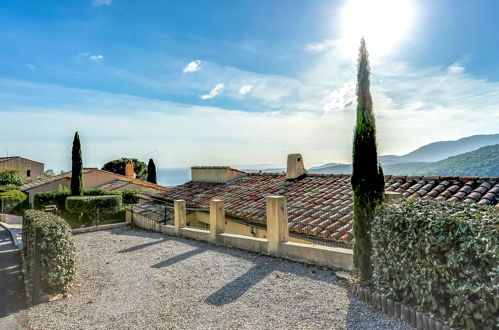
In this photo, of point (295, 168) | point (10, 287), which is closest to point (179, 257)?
point (10, 287)

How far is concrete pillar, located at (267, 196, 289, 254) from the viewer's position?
8289mm

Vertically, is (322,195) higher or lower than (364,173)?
lower

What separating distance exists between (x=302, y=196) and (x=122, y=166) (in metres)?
50.9

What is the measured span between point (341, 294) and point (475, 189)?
742 cm

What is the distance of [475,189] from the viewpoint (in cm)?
1016

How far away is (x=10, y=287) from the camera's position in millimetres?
7527

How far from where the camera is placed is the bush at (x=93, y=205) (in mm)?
19812

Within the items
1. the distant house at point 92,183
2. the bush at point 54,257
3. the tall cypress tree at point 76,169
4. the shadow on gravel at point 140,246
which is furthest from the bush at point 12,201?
the bush at point 54,257

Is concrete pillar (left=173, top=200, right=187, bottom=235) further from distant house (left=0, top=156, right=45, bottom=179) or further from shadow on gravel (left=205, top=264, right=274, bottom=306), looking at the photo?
distant house (left=0, top=156, right=45, bottom=179)

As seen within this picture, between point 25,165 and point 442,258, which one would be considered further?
point 25,165

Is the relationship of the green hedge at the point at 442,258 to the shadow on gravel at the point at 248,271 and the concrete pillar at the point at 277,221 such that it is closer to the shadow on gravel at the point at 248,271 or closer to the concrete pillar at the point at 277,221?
the shadow on gravel at the point at 248,271

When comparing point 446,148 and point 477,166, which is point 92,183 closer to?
point 477,166

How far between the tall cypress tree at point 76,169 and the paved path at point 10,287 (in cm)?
1099

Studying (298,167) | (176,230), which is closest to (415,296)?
(176,230)
